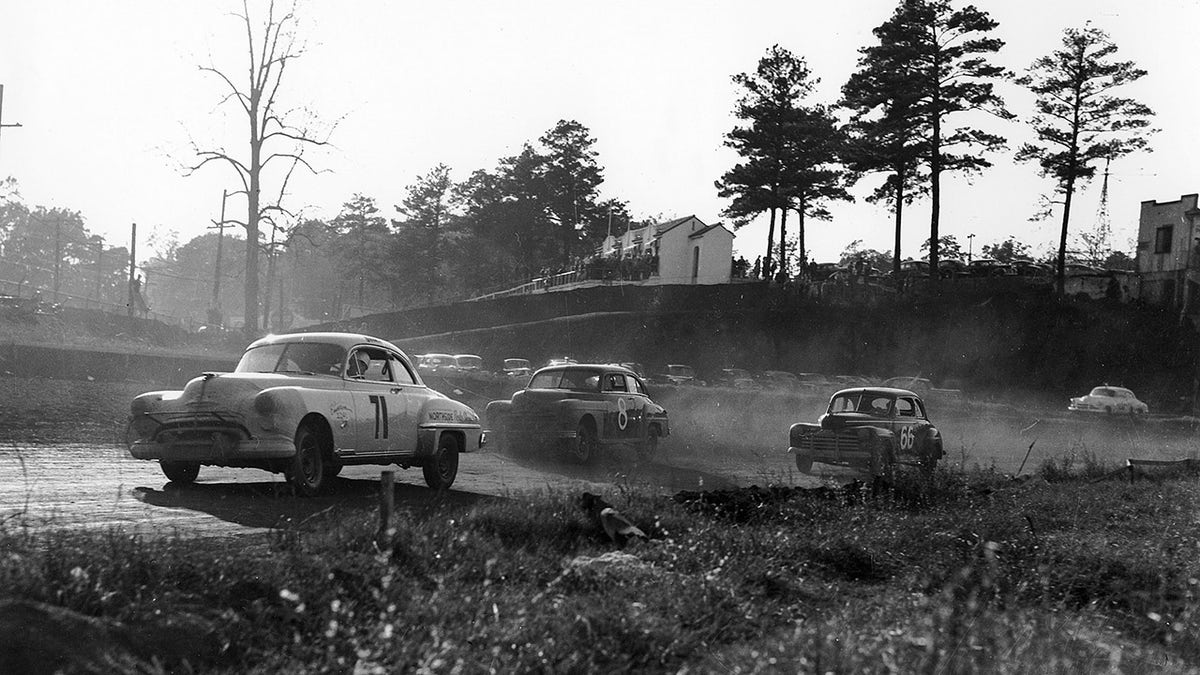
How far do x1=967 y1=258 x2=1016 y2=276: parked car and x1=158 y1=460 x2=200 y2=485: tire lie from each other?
51.8 m

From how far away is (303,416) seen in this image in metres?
11.6

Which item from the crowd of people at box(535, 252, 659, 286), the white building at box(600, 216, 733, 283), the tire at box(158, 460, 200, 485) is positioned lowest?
the tire at box(158, 460, 200, 485)

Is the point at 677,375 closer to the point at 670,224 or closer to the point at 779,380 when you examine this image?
the point at 779,380

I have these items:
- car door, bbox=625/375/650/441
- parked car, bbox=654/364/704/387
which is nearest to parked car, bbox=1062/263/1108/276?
parked car, bbox=654/364/704/387

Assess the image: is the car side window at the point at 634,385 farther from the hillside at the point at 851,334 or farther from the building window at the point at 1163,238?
the building window at the point at 1163,238

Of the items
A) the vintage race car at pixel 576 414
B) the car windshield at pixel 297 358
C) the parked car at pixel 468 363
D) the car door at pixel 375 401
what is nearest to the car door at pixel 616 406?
the vintage race car at pixel 576 414

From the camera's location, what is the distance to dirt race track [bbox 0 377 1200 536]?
9984mm

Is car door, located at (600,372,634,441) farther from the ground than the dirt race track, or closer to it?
farther from the ground

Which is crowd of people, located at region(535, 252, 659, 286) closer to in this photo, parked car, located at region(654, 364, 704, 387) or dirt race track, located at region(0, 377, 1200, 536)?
parked car, located at region(654, 364, 704, 387)

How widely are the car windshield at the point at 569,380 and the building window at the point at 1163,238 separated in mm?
49991

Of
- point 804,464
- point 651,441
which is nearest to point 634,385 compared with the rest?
point 651,441

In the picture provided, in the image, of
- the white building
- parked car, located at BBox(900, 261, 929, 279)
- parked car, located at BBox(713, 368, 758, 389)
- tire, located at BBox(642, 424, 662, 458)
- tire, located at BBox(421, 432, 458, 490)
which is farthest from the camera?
the white building

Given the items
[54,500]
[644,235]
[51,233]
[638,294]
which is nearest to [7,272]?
[51,233]

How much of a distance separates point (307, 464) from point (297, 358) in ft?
4.70
